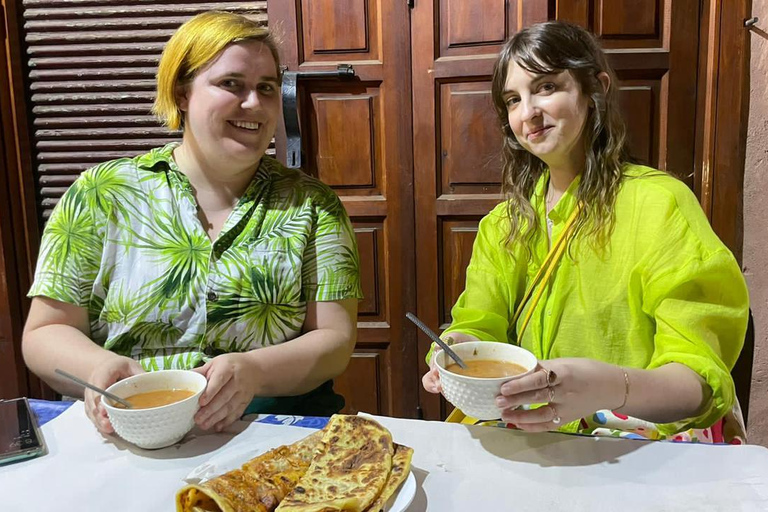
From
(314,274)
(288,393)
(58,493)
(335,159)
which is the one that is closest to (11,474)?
(58,493)

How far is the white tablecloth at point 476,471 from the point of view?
2.74 feet

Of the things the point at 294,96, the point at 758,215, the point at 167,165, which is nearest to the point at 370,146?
the point at 294,96

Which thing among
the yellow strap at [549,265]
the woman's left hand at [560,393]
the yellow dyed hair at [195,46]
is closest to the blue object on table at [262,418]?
the woman's left hand at [560,393]

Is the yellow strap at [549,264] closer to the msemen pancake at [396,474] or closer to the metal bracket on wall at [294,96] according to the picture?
the msemen pancake at [396,474]

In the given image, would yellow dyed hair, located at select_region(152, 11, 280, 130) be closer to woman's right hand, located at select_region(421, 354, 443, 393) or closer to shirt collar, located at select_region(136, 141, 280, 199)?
shirt collar, located at select_region(136, 141, 280, 199)

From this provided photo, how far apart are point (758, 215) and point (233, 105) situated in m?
1.91

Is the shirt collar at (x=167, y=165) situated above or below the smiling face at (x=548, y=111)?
below

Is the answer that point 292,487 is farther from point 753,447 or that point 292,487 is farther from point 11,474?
point 753,447

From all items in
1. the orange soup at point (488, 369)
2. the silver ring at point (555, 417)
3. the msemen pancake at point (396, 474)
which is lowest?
the msemen pancake at point (396, 474)

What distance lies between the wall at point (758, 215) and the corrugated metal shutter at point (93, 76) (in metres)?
1.81

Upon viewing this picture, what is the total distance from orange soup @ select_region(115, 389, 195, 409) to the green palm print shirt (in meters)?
0.31

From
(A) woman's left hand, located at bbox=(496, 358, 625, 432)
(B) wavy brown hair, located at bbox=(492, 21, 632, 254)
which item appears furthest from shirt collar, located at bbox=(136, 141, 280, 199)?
(A) woman's left hand, located at bbox=(496, 358, 625, 432)

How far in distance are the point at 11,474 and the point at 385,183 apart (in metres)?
1.72

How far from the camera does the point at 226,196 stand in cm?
148
